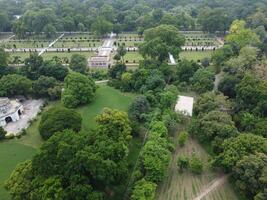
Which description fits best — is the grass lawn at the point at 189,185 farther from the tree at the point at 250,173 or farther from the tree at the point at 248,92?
the tree at the point at 248,92

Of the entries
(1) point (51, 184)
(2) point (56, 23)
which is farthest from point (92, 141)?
(2) point (56, 23)

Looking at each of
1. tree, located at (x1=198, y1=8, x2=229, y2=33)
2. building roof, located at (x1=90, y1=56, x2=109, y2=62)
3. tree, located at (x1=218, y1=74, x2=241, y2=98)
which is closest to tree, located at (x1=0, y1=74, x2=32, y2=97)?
building roof, located at (x1=90, y1=56, x2=109, y2=62)

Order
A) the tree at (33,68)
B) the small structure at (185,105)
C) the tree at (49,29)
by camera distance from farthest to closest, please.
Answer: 1. the tree at (49,29)
2. the tree at (33,68)
3. the small structure at (185,105)

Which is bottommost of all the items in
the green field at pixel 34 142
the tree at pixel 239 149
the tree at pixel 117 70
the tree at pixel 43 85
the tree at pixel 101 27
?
the green field at pixel 34 142

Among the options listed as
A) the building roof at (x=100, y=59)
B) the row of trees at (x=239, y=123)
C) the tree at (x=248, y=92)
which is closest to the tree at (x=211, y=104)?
the row of trees at (x=239, y=123)

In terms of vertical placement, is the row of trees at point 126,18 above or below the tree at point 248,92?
above

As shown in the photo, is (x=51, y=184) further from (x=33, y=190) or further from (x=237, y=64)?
(x=237, y=64)

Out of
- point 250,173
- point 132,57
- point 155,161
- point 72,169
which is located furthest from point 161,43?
point 72,169
